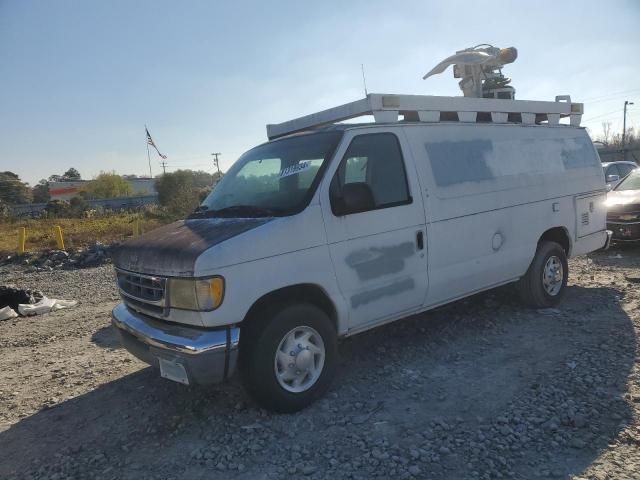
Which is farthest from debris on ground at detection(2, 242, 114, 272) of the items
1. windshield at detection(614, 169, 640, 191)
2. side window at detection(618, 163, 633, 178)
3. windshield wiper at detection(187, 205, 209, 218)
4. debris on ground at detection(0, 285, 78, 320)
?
side window at detection(618, 163, 633, 178)

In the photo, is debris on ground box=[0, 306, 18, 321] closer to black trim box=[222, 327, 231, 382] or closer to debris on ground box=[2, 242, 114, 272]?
debris on ground box=[2, 242, 114, 272]

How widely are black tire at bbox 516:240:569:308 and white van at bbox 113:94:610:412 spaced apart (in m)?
0.03

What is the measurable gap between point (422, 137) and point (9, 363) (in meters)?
5.13

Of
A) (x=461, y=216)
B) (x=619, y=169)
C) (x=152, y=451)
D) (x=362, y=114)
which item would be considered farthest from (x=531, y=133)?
(x=619, y=169)

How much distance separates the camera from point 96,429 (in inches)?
147

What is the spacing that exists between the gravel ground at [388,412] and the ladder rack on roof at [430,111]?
231 cm

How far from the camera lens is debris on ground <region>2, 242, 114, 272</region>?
1210cm

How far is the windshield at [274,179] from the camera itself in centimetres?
381

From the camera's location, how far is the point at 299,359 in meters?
3.61

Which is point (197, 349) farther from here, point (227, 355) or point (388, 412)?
point (388, 412)

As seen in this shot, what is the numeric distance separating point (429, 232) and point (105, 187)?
81.8 metres

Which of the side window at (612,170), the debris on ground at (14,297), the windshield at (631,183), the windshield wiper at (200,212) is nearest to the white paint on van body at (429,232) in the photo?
the windshield wiper at (200,212)

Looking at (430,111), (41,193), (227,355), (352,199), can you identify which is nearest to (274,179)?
(352,199)

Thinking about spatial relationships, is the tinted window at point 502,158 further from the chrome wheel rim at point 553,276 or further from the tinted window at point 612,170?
the tinted window at point 612,170
